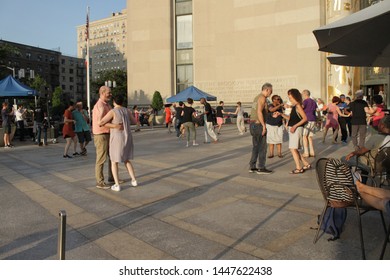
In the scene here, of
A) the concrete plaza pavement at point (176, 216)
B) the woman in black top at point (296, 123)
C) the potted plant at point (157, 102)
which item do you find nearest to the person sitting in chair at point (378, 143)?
the concrete plaza pavement at point (176, 216)

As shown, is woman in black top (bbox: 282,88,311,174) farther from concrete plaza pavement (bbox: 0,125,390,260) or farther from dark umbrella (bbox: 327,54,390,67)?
dark umbrella (bbox: 327,54,390,67)

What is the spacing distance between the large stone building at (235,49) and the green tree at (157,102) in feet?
4.80

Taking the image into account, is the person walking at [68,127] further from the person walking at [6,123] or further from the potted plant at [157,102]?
the potted plant at [157,102]

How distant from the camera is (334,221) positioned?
13.4 ft

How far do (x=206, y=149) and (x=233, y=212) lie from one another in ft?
24.5

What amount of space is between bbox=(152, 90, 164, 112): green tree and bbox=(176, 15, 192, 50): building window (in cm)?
551

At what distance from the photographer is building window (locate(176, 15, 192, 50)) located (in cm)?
3659

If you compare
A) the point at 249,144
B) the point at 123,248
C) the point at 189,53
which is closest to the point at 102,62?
the point at 189,53

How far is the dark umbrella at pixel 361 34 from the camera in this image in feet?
13.5

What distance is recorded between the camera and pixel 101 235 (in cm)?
441

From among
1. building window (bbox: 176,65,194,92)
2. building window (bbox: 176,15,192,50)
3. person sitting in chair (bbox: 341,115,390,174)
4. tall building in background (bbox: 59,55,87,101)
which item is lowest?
person sitting in chair (bbox: 341,115,390,174)

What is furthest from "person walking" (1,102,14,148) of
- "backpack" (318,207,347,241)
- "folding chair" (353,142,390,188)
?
"backpack" (318,207,347,241)

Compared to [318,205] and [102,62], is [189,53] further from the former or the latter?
[102,62]

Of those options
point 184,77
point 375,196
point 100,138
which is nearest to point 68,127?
point 100,138
